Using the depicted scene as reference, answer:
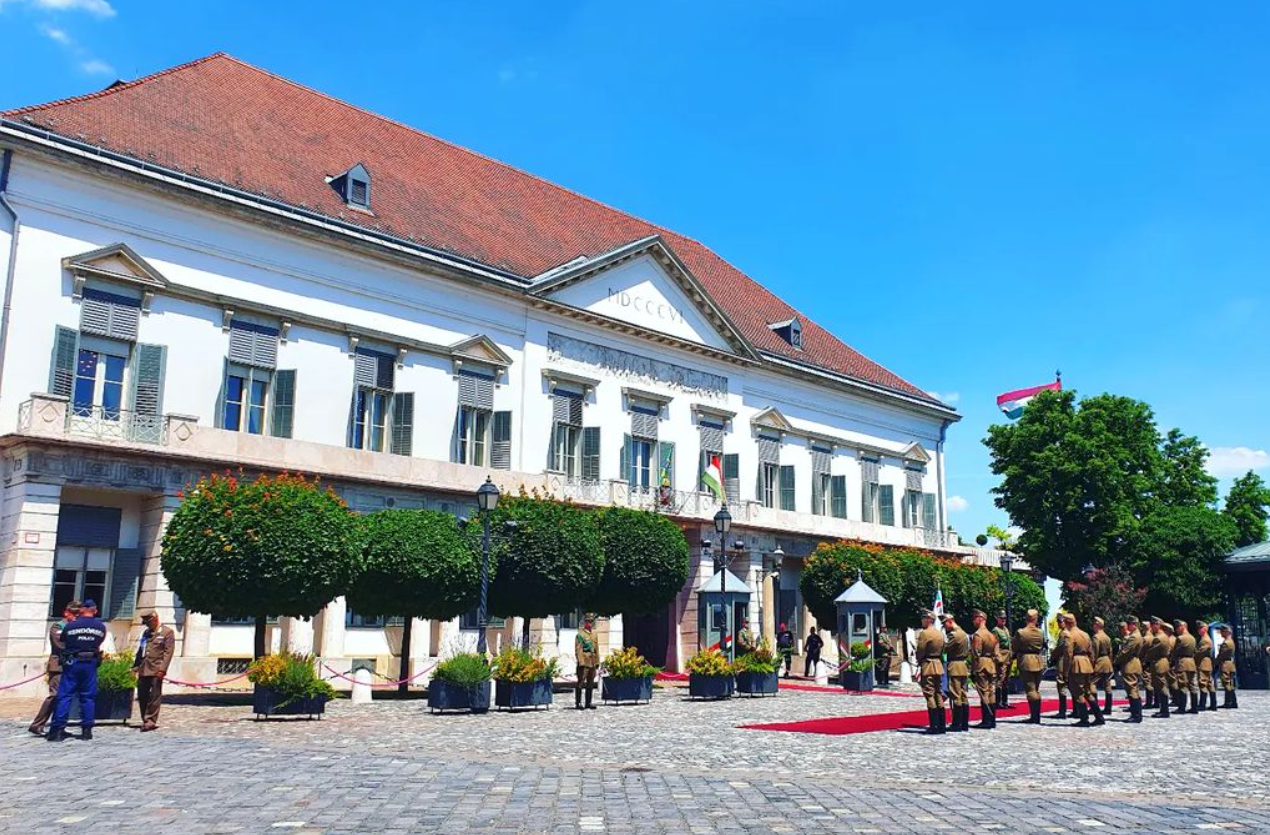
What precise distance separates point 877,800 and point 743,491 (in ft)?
98.7

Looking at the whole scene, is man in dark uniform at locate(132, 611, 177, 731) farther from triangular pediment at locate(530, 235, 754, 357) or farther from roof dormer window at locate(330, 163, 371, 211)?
triangular pediment at locate(530, 235, 754, 357)

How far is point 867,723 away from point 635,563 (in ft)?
33.3

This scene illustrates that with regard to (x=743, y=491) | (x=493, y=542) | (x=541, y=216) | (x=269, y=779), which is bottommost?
(x=269, y=779)

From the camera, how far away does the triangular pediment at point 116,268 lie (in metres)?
24.2

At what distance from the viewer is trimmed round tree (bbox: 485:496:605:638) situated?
24641 mm

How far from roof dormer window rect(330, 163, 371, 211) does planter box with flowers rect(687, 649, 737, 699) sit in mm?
15358

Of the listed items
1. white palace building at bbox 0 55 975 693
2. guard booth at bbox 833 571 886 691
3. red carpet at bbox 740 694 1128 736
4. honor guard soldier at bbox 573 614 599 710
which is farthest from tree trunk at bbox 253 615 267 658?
guard booth at bbox 833 571 886 691

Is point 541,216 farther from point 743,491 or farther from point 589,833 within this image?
point 589,833

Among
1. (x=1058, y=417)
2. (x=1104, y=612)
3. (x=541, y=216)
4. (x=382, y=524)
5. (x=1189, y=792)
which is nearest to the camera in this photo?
(x=1189, y=792)

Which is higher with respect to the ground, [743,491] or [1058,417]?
[1058,417]

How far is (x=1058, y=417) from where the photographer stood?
144 ft

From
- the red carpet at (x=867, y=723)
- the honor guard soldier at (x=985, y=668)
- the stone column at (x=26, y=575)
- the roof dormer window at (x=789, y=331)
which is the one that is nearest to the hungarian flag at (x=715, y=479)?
the roof dormer window at (x=789, y=331)

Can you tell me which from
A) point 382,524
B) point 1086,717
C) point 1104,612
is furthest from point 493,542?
point 1104,612

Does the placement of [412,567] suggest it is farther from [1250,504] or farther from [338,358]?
[1250,504]
